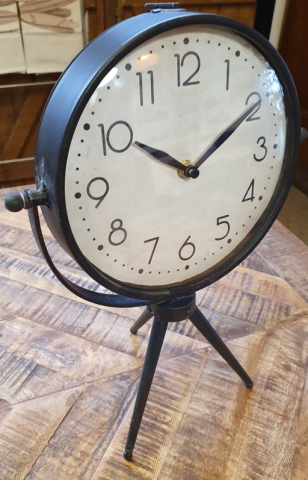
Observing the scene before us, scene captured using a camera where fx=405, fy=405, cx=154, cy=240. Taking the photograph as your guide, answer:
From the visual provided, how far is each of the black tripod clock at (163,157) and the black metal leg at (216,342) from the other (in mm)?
55

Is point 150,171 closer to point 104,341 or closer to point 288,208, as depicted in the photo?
point 104,341

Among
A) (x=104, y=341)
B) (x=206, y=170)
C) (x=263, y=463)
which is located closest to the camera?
(x=206, y=170)

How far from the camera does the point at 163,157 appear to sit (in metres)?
0.65

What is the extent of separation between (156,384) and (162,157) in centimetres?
58

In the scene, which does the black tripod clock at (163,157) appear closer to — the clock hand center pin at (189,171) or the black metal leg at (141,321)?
the clock hand center pin at (189,171)

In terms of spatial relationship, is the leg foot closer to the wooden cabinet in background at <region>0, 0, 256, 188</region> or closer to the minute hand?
the minute hand

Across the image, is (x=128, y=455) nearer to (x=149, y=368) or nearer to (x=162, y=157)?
(x=149, y=368)

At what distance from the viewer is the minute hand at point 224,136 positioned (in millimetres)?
689

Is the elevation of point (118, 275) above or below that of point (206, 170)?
below

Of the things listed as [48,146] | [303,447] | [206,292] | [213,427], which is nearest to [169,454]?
[213,427]

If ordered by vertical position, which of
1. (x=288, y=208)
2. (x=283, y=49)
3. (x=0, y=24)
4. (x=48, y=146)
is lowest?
(x=288, y=208)

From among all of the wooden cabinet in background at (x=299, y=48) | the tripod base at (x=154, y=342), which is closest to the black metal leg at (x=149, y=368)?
the tripod base at (x=154, y=342)

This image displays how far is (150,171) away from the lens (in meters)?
0.65

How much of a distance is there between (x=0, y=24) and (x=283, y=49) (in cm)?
182
